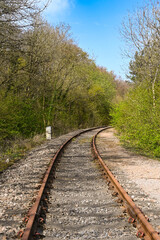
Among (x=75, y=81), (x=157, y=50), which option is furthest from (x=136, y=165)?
(x=75, y=81)

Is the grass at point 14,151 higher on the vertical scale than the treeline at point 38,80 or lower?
lower

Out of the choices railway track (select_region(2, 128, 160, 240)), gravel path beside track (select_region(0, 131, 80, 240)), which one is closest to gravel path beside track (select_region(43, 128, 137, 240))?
railway track (select_region(2, 128, 160, 240))

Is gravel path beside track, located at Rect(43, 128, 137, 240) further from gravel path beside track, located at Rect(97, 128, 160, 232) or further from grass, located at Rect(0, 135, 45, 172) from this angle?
grass, located at Rect(0, 135, 45, 172)

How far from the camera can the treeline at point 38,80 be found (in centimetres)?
1110

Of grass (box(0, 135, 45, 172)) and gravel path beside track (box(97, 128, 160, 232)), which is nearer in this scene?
gravel path beside track (box(97, 128, 160, 232))

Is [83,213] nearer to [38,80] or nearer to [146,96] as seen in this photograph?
A: [146,96]

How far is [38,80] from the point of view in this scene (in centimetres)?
1948

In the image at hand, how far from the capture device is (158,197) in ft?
18.0

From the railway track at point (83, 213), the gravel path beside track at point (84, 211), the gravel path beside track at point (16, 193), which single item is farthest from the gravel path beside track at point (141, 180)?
the gravel path beside track at point (16, 193)

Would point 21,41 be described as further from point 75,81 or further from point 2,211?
point 75,81

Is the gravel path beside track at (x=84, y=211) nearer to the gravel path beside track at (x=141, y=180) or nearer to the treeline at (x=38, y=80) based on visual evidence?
the gravel path beside track at (x=141, y=180)

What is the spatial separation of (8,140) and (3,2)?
22.5 feet

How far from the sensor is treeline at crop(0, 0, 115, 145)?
36.4 ft

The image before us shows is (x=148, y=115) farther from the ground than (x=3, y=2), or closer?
closer
